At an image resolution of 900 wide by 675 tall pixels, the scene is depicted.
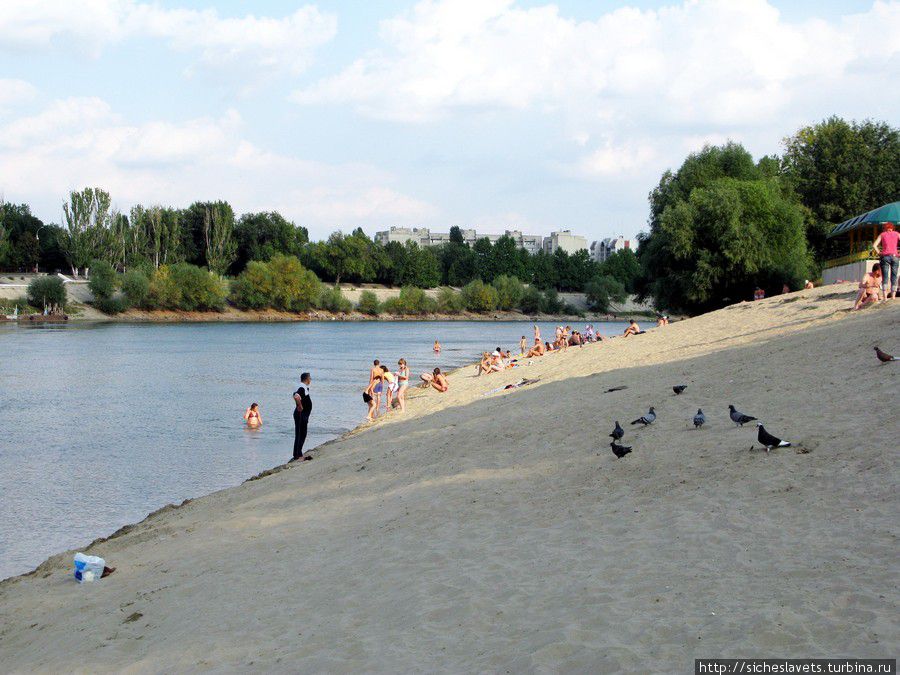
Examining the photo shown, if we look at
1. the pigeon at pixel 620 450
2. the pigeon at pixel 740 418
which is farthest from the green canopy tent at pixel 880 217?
the pigeon at pixel 620 450

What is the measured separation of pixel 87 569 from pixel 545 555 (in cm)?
523

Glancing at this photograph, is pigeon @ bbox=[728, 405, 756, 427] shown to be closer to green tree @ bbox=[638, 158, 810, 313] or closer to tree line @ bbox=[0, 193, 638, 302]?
green tree @ bbox=[638, 158, 810, 313]

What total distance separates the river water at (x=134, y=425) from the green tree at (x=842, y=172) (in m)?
24.2

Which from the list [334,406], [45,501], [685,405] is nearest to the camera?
[685,405]

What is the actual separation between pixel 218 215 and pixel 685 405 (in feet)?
385

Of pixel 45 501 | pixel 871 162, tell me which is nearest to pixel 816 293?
pixel 45 501

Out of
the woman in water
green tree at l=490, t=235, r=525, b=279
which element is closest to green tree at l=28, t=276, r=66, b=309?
green tree at l=490, t=235, r=525, b=279

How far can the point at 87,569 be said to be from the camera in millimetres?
9398

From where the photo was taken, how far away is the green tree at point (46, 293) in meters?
97.5

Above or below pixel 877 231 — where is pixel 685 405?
below

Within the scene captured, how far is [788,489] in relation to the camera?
811cm

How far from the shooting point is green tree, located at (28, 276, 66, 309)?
9750cm

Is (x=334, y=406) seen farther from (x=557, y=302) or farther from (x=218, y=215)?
(x=557, y=302)

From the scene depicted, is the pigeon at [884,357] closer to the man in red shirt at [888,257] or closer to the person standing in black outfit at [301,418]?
the man in red shirt at [888,257]
